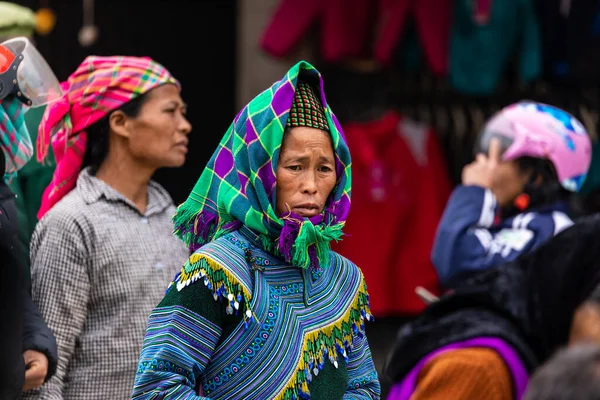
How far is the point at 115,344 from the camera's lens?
321 cm

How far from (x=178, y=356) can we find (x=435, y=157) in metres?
4.37

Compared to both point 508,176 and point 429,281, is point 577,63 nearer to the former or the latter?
point 429,281

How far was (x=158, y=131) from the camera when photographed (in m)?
3.57

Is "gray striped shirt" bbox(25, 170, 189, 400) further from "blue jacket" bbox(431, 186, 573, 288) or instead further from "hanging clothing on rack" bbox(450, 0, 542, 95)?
"hanging clothing on rack" bbox(450, 0, 542, 95)

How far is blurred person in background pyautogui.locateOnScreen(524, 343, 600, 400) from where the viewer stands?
1.38 meters

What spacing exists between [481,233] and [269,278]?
5.85ft

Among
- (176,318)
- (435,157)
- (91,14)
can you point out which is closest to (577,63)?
(435,157)

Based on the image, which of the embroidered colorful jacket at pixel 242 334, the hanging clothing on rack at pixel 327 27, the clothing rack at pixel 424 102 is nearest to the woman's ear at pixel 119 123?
the embroidered colorful jacket at pixel 242 334

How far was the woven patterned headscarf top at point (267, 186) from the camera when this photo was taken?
7.80ft

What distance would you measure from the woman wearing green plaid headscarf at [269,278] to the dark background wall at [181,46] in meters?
3.24

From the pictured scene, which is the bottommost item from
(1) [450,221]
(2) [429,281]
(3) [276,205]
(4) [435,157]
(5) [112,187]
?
(2) [429,281]

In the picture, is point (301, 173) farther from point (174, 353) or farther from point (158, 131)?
point (158, 131)

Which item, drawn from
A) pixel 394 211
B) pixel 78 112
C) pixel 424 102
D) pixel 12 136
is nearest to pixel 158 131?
pixel 78 112

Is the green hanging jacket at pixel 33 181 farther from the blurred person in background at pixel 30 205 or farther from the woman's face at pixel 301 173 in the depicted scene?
the woman's face at pixel 301 173
